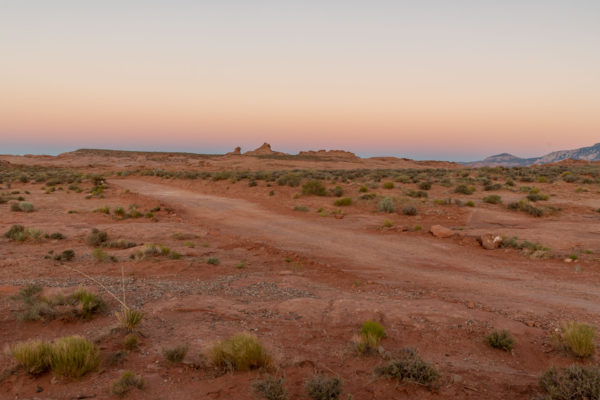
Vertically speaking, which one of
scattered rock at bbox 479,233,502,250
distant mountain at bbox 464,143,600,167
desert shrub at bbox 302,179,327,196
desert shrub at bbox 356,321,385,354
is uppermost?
distant mountain at bbox 464,143,600,167

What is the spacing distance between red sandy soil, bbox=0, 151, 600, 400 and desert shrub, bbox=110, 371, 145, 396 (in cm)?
7

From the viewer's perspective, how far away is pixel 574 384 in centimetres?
357

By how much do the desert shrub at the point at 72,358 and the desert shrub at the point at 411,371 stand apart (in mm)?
3316

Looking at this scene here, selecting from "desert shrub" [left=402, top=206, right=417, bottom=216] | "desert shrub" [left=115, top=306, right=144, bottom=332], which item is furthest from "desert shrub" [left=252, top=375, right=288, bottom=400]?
"desert shrub" [left=402, top=206, right=417, bottom=216]

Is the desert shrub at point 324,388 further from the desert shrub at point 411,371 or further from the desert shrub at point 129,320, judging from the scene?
the desert shrub at point 129,320

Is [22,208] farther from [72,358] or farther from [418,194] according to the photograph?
[418,194]

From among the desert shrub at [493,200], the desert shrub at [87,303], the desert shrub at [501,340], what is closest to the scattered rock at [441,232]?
the desert shrub at [493,200]

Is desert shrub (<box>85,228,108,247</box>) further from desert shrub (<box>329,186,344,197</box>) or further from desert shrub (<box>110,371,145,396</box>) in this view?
desert shrub (<box>329,186,344,197</box>)

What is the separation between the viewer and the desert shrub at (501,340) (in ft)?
16.3

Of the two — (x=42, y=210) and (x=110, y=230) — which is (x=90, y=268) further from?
(x=42, y=210)

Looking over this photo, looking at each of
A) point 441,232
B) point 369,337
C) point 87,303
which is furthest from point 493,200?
point 87,303

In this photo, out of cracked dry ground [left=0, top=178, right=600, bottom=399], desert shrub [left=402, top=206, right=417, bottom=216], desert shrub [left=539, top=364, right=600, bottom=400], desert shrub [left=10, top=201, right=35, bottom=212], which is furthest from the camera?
desert shrub [left=10, top=201, right=35, bottom=212]

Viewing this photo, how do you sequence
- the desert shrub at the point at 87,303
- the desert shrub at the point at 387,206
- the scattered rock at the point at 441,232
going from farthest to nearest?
the desert shrub at the point at 387,206 < the scattered rock at the point at 441,232 < the desert shrub at the point at 87,303

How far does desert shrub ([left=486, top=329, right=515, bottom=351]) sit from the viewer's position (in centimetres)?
498
